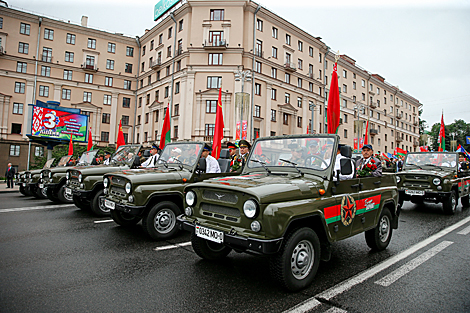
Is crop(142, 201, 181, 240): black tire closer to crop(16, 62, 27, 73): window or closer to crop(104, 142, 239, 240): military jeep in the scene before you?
crop(104, 142, 239, 240): military jeep

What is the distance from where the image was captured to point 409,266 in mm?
4520

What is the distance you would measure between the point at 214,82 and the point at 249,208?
33.5 m

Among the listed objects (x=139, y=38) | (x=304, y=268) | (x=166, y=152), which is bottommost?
(x=304, y=268)

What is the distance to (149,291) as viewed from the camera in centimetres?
357

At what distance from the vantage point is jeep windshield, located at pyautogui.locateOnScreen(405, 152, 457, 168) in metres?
10.1

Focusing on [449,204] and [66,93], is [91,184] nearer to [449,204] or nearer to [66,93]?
[449,204]

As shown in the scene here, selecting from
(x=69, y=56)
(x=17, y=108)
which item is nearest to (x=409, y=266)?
(x=17, y=108)

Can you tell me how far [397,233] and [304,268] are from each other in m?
4.10

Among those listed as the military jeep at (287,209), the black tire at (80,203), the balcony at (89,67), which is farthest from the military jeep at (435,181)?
the balcony at (89,67)

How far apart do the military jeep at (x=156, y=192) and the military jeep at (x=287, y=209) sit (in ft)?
5.54

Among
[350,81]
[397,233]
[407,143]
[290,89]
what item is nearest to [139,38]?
[290,89]

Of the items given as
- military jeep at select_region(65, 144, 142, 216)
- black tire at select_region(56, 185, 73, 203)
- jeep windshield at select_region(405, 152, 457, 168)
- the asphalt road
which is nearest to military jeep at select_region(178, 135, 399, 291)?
the asphalt road

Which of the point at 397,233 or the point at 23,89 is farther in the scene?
the point at 23,89

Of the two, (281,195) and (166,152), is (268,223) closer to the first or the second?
(281,195)
